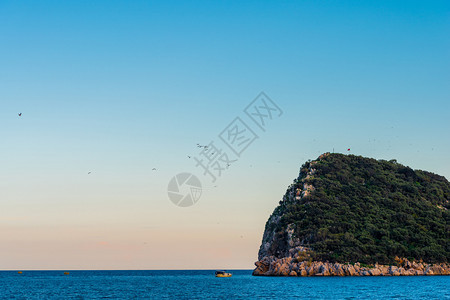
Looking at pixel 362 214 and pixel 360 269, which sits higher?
pixel 362 214

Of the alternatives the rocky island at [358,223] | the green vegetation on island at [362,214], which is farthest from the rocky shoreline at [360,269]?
the green vegetation on island at [362,214]

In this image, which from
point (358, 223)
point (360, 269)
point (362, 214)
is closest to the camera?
point (360, 269)

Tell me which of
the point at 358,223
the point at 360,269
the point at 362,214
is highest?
the point at 362,214

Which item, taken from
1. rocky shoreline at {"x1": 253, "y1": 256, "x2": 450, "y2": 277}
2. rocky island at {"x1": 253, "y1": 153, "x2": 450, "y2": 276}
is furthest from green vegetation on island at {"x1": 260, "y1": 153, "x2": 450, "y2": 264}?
rocky shoreline at {"x1": 253, "y1": 256, "x2": 450, "y2": 277}

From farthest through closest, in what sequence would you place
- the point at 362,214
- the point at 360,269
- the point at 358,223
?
the point at 362,214, the point at 358,223, the point at 360,269

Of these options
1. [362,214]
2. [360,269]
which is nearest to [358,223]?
[362,214]

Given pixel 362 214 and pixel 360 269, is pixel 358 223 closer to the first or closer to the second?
pixel 362 214

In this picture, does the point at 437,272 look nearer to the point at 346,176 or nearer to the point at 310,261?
the point at 310,261

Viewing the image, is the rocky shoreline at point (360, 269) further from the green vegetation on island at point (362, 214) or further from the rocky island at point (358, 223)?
the green vegetation on island at point (362, 214)

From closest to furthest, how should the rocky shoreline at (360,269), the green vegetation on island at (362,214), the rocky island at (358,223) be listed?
the rocky shoreline at (360,269) < the rocky island at (358,223) < the green vegetation on island at (362,214)

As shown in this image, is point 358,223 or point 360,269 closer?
point 360,269

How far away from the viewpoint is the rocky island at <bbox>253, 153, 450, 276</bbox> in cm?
11550

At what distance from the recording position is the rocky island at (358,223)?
115500 mm

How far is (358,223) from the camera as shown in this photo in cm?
13050
